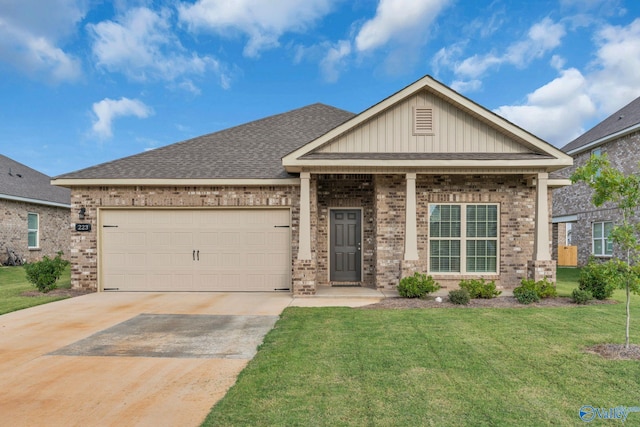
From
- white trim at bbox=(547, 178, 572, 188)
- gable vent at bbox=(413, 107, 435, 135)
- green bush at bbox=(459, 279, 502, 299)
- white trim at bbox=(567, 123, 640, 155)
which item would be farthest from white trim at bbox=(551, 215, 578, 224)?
gable vent at bbox=(413, 107, 435, 135)

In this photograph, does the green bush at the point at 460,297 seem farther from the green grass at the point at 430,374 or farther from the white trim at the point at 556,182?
the white trim at the point at 556,182

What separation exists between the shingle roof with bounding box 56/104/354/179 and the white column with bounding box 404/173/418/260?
3.31 metres

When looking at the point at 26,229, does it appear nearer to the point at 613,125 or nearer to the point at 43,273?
the point at 43,273

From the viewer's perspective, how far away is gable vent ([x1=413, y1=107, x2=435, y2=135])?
9.82 meters

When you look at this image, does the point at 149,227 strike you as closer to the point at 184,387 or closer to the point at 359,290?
the point at 359,290

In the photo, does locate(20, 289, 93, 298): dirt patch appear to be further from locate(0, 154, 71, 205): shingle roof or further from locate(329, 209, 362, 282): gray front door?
locate(0, 154, 71, 205): shingle roof

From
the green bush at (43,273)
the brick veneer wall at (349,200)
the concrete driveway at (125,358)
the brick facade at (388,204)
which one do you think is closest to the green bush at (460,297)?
the brick facade at (388,204)

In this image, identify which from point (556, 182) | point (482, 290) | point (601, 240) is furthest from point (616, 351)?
point (601, 240)

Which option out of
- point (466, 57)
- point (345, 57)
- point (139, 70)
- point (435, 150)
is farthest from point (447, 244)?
point (139, 70)

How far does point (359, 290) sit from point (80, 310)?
6.51 meters

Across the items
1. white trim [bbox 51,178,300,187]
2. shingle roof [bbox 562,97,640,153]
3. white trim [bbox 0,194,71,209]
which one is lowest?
white trim [bbox 0,194,71,209]

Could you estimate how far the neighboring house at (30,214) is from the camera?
56.5ft

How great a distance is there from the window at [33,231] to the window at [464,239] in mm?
19090

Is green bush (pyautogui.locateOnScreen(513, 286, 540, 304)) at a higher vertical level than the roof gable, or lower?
lower
